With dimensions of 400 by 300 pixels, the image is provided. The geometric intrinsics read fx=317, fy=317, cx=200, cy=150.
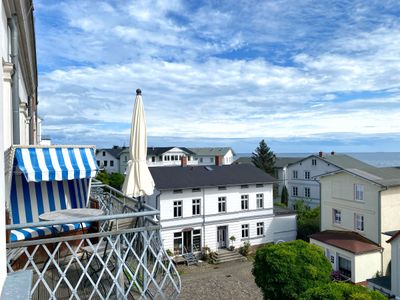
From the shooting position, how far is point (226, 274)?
2094cm

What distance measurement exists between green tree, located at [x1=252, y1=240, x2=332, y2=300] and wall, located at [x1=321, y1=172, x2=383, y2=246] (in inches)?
309

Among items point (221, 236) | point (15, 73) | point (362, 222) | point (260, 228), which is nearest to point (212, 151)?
point (260, 228)

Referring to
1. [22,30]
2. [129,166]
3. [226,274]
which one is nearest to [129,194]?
[129,166]

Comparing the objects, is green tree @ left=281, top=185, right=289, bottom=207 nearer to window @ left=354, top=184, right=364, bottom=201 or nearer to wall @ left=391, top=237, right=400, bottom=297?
window @ left=354, top=184, right=364, bottom=201

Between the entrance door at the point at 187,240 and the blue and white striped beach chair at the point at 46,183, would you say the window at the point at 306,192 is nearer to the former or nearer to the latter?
the entrance door at the point at 187,240

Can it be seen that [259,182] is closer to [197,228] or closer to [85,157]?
[197,228]

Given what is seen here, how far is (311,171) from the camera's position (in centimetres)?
3794

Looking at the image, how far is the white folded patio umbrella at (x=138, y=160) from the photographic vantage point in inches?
256

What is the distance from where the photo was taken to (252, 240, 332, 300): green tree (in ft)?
43.4

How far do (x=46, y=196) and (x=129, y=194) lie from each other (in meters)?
1.85

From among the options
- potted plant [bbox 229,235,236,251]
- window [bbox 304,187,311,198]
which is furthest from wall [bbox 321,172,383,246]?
window [bbox 304,187,311,198]

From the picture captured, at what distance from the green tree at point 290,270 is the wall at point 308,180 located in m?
23.2

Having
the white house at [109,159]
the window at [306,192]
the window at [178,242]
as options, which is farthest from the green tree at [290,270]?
the white house at [109,159]

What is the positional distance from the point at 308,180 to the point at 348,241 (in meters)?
18.8
